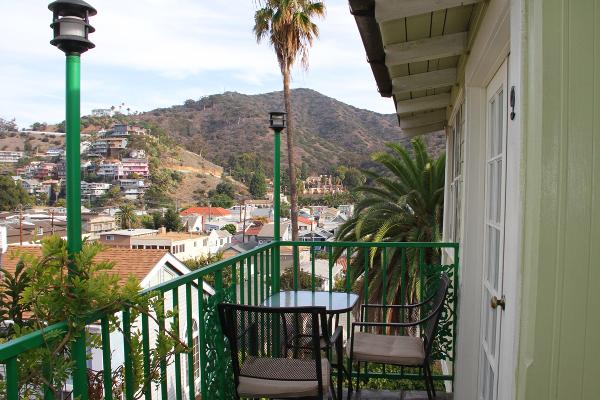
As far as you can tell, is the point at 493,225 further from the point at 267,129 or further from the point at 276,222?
the point at 267,129

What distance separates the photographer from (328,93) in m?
51.1

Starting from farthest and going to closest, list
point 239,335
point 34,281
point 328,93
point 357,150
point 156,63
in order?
point 156,63 < point 328,93 < point 357,150 < point 239,335 < point 34,281

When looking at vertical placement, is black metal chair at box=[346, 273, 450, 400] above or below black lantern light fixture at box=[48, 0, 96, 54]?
below

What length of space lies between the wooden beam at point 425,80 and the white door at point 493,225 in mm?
791

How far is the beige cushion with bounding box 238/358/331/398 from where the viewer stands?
7.33 feet

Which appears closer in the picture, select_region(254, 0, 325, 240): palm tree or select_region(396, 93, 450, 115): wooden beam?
select_region(396, 93, 450, 115): wooden beam

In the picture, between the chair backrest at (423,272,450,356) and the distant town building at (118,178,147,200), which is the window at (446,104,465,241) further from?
the distant town building at (118,178,147,200)

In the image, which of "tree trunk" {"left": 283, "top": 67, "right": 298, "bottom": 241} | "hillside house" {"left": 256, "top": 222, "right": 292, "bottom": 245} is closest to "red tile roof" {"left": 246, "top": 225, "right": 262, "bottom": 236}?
"hillside house" {"left": 256, "top": 222, "right": 292, "bottom": 245}


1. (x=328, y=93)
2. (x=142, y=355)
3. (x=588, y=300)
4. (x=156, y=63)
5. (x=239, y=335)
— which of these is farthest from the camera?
(x=156, y=63)

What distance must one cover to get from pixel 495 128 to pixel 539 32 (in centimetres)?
138

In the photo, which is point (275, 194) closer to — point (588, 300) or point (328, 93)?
point (588, 300)

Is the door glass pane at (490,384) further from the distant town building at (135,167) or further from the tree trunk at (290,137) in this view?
the distant town building at (135,167)

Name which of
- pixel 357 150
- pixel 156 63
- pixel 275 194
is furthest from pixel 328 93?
pixel 275 194

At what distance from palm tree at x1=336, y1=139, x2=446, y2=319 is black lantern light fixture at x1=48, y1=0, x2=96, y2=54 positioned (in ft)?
21.4
